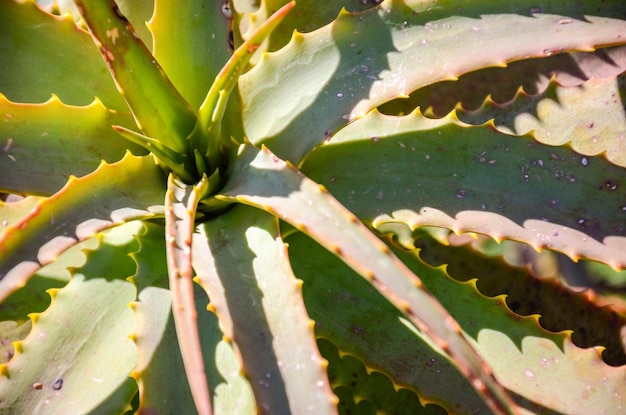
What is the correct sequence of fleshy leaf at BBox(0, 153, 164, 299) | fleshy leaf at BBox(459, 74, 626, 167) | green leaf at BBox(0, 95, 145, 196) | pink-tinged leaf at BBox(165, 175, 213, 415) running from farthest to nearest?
1. fleshy leaf at BBox(459, 74, 626, 167)
2. green leaf at BBox(0, 95, 145, 196)
3. fleshy leaf at BBox(0, 153, 164, 299)
4. pink-tinged leaf at BBox(165, 175, 213, 415)

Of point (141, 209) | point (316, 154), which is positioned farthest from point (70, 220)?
point (316, 154)

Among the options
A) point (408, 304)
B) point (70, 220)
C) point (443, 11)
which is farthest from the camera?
point (443, 11)

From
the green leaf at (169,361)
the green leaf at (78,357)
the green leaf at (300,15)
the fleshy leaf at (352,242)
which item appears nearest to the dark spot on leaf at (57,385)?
the green leaf at (78,357)

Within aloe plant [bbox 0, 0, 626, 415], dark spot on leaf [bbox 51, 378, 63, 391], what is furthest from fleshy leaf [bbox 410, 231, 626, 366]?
dark spot on leaf [bbox 51, 378, 63, 391]

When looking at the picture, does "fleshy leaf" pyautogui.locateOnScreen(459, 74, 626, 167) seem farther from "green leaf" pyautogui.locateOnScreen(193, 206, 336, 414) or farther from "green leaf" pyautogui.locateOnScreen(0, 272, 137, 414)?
"green leaf" pyautogui.locateOnScreen(0, 272, 137, 414)

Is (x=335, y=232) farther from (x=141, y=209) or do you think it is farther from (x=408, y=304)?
(x=141, y=209)

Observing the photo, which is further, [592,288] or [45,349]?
[592,288]

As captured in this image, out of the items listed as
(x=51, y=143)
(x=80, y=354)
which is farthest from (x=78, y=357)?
(x=51, y=143)
